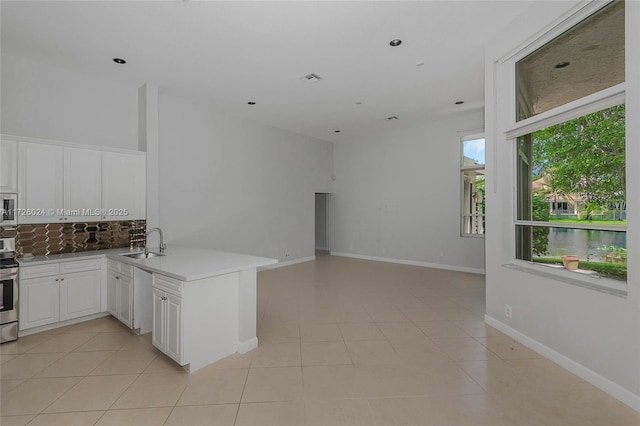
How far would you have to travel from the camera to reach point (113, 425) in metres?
1.79

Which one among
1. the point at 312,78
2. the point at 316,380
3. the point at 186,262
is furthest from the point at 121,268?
the point at 312,78

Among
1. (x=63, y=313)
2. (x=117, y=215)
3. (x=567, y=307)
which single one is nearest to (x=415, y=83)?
(x=567, y=307)

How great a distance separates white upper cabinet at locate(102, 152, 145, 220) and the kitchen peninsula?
92 centimetres

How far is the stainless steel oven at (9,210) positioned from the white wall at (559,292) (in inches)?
210

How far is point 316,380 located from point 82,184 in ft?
12.2

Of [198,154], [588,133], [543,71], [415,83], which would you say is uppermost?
[415,83]

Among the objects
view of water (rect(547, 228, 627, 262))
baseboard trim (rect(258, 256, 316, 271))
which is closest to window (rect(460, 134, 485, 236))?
A: view of water (rect(547, 228, 627, 262))

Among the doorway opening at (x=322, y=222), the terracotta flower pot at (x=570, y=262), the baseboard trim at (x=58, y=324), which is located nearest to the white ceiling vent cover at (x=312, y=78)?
the terracotta flower pot at (x=570, y=262)

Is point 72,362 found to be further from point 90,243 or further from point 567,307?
point 567,307

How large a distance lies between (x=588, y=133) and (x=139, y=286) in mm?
4545

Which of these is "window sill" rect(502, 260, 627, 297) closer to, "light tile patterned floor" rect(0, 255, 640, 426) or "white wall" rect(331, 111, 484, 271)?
"light tile patterned floor" rect(0, 255, 640, 426)

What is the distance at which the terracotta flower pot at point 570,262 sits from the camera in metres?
2.51

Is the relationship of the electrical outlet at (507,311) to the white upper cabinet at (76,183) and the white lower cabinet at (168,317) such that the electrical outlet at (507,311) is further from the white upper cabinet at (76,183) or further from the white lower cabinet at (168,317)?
the white upper cabinet at (76,183)

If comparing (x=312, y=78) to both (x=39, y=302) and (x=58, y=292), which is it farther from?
(x=39, y=302)
